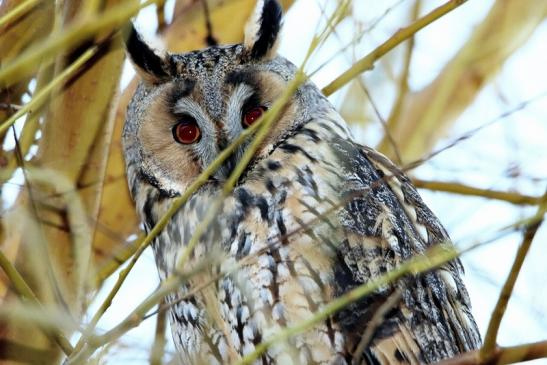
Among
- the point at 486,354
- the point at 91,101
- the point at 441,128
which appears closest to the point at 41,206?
the point at 91,101

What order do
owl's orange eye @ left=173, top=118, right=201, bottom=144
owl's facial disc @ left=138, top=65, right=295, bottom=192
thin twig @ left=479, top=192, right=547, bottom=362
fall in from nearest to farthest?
thin twig @ left=479, top=192, right=547, bottom=362
owl's facial disc @ left=138, top=65, right=295, bottom=192
owl's orange eye @ left=173, top=118, right=201, bottom=144

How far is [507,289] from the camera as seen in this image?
1608 mm

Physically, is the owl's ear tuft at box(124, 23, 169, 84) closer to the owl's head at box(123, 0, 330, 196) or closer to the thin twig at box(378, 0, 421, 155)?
the owl's head at box(123, 0, 330, 196)

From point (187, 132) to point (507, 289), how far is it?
1.73 meters

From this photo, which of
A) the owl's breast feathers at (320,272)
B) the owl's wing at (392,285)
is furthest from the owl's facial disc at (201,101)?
the owl's wing at (392,285)

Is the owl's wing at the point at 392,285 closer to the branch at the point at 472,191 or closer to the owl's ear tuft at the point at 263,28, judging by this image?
the branch at the point at 472,191

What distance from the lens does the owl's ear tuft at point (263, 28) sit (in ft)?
10.5

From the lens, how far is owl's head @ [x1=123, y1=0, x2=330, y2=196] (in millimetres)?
3047

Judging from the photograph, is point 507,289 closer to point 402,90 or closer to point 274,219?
point 274,219

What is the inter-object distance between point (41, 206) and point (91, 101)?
0.35 m

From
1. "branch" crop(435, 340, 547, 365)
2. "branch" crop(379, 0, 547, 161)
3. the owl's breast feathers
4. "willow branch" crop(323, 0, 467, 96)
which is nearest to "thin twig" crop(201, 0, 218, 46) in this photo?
the owl's breast feathers

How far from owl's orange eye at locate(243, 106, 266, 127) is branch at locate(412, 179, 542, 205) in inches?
25.2

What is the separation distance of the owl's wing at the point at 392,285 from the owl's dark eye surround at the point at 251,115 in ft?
0.93

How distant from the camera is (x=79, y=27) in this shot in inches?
65.8
